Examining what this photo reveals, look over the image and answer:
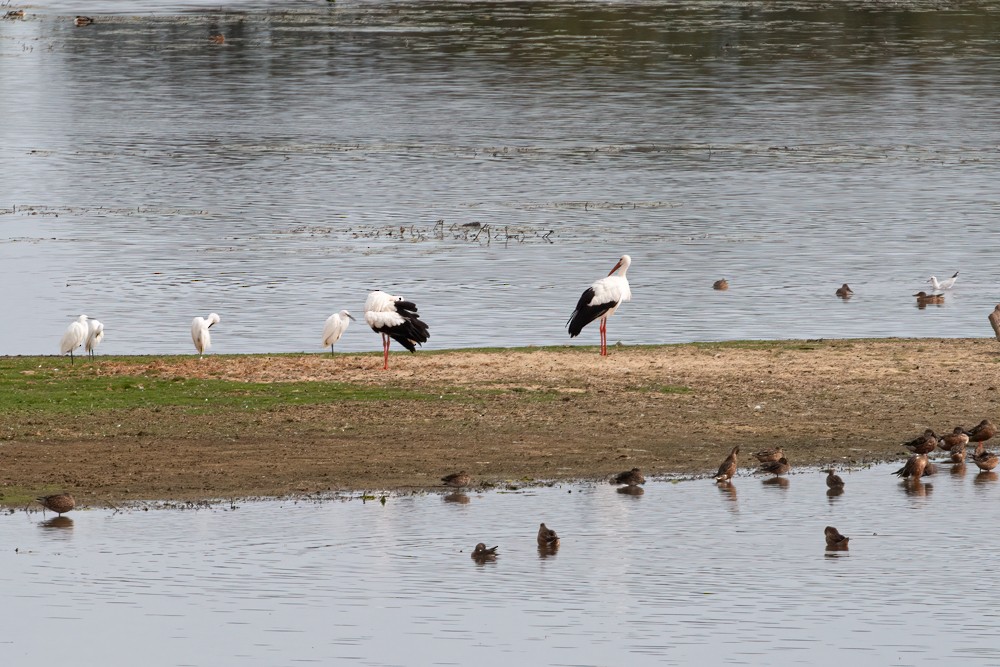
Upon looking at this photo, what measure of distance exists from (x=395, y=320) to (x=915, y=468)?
733 centimetres

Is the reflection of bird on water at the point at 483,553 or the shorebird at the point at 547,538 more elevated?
the shorebird at the point at 547,538

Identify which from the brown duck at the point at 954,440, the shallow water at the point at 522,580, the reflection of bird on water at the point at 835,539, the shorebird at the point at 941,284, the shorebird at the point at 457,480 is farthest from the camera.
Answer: the shorebird at the point at 941,284

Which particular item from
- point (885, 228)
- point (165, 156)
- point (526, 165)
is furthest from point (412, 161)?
point (885, 228)

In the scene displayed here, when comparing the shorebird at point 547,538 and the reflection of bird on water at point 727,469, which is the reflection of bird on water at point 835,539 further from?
the shorebird at point 547,538

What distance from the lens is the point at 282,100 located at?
6488 centimetres

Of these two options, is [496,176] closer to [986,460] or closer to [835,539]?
[986,460]

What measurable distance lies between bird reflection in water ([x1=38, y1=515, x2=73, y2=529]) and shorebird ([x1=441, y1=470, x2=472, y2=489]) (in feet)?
10.8

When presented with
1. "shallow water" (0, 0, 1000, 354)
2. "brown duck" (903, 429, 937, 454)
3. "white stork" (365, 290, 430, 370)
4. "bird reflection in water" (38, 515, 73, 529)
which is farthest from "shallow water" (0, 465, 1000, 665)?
"shallow water" (0, 0, 1000, 354)

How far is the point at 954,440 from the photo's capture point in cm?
1759

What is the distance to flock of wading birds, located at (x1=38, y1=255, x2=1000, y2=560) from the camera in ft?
51.0

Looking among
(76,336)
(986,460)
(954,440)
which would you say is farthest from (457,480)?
(76,336)

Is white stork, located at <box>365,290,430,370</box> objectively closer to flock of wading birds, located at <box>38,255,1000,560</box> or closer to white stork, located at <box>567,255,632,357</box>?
flock of wading birds, located at <box>38,255,1000,560</box>

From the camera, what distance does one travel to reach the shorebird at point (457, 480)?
53.4 feet

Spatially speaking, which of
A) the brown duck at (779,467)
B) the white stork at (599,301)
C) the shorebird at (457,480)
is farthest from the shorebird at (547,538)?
the white stork at (599,301)
